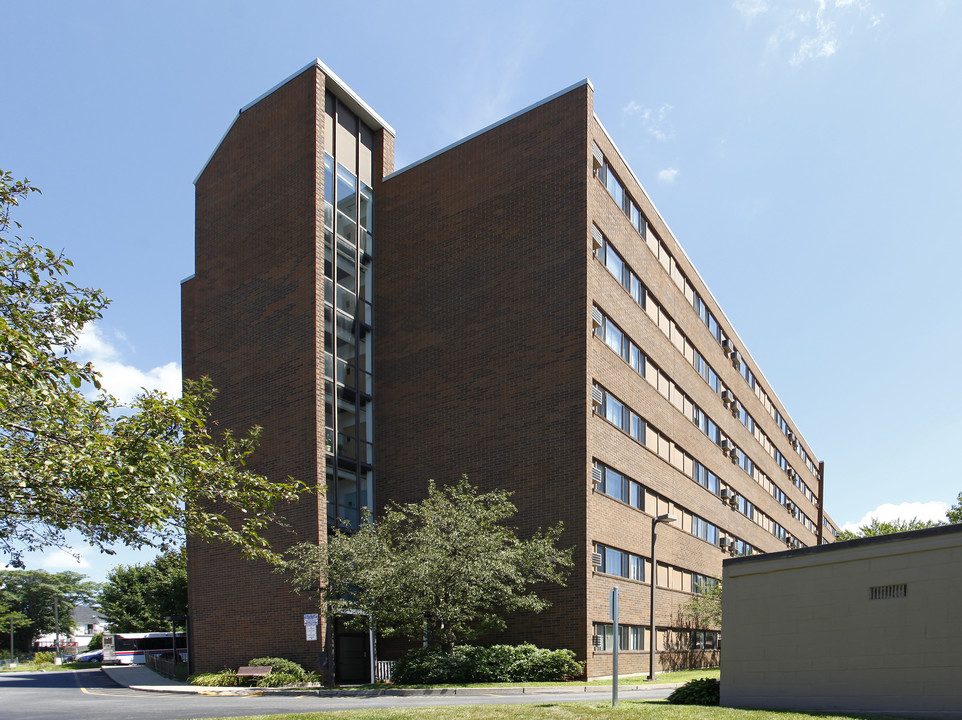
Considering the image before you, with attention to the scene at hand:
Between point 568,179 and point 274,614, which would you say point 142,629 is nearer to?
point 274,614

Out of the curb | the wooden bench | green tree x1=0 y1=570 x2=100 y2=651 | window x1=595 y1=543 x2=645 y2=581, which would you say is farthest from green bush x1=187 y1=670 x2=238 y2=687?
green tree x1=0 y1=570 x2=100 y2=651

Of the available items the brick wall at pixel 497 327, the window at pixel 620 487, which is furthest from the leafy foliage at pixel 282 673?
the window at pixel 620 487

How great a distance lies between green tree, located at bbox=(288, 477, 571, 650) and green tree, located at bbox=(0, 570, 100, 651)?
255ft

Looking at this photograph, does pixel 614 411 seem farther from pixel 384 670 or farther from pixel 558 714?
pixel 558 714

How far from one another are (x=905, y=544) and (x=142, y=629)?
6671 centimetres

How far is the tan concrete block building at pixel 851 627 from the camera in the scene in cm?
1438

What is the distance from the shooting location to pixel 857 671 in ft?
50.2

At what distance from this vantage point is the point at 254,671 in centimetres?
2962

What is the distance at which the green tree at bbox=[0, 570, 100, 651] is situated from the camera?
9381 cm

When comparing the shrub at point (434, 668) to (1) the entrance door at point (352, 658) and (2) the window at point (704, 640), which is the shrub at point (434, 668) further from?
(2) the window at point (704, 640)

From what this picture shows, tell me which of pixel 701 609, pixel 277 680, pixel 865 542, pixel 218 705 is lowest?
pixel 277 680

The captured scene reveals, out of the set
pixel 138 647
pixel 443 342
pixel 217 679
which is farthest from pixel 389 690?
pixel 138 647

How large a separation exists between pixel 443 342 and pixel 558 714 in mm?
21770

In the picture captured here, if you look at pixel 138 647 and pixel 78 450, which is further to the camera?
pixel 138 647
